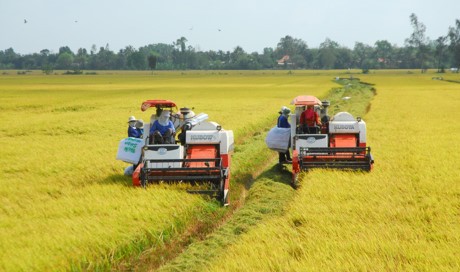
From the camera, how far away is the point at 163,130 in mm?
12742

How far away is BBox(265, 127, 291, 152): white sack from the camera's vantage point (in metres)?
14.1

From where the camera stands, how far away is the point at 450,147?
17172 mm

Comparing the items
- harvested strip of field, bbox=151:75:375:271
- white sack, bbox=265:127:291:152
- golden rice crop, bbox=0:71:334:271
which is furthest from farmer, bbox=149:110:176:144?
white sack, bbox=265:127:291:152

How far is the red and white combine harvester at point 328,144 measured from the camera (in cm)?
1282

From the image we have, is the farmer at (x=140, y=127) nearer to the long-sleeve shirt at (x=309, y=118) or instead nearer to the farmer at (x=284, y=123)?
the farmer at (x=284, y=123)

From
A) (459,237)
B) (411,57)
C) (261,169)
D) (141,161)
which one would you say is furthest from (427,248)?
(411,57)

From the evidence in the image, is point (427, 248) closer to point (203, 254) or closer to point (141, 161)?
point (203, 254)

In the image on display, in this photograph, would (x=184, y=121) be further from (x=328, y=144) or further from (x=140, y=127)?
(x=328, y=144)

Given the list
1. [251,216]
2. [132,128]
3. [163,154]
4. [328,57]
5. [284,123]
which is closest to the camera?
[251,216]

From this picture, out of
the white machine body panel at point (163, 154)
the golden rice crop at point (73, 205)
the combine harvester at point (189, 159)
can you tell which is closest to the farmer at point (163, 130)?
the combine harvester at point (189, 159)

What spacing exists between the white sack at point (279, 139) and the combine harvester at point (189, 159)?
1514mm

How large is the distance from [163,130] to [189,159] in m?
1.73

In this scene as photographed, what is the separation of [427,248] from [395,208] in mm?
2215

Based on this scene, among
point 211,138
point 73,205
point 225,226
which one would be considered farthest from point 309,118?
point 73,205
